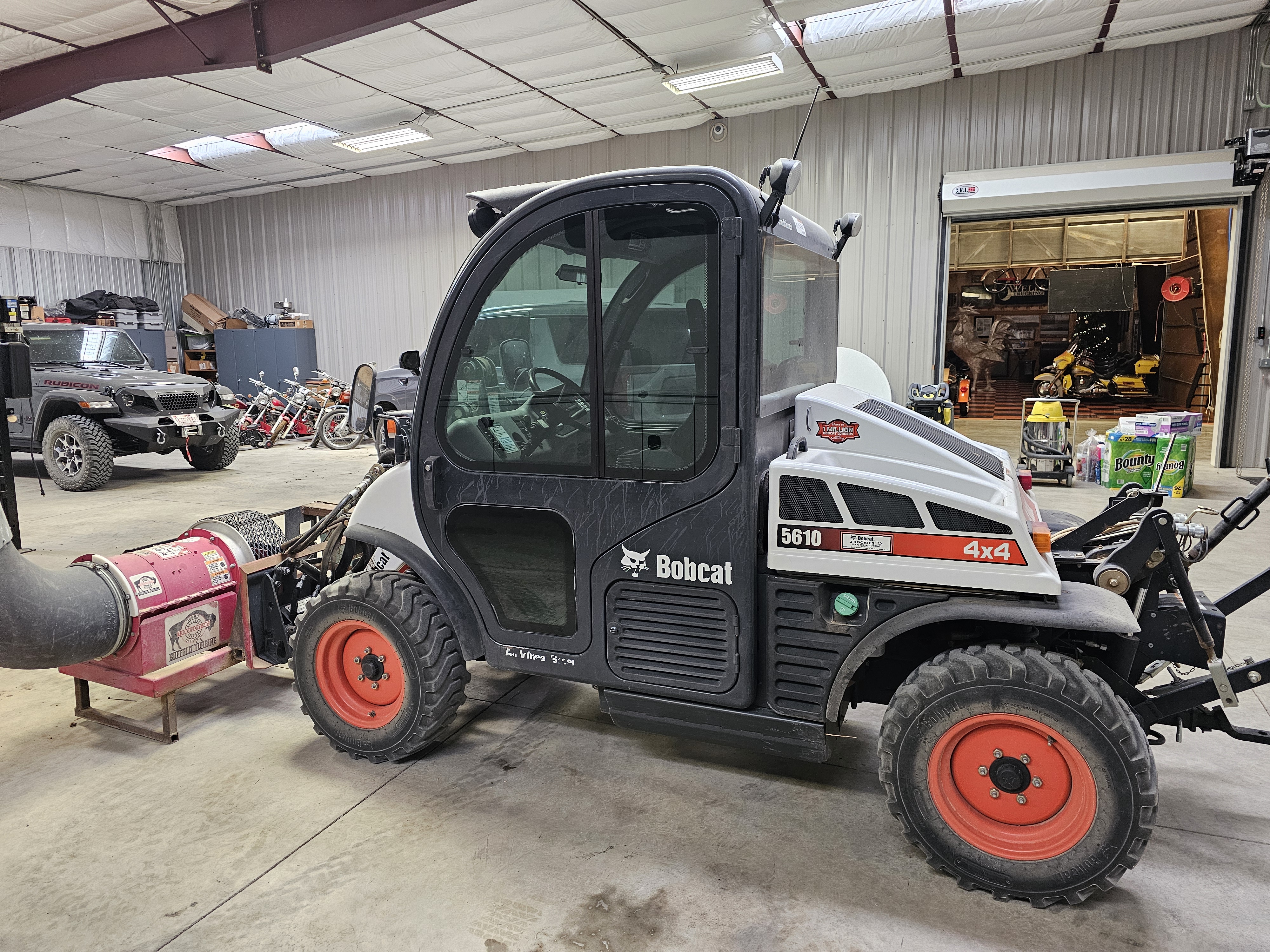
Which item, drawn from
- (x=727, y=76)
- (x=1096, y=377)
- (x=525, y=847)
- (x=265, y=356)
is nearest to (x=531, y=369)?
(x=525, y=847)

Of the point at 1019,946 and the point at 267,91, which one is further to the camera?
the point at 267,91

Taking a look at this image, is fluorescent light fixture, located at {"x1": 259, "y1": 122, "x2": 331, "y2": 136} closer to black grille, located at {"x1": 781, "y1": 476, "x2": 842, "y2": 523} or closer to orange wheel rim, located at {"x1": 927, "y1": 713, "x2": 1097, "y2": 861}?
black grille, located at {"x1": 781, "y1": 476, "x2": 842, "y2": 523}

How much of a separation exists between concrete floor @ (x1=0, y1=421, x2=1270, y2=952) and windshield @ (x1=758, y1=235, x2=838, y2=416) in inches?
53.4

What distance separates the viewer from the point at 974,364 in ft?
59.1

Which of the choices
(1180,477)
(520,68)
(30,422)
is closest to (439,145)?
(520,68)

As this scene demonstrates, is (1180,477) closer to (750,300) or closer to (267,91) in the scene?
(750,300)

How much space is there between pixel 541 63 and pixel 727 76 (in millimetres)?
2102

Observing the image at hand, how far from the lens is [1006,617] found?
213 cm

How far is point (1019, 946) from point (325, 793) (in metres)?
2.20

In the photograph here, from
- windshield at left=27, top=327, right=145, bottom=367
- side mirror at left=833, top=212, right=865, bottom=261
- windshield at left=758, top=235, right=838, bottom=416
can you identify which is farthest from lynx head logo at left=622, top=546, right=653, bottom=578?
windshield at left=27, top=327, right=145, bottom=367

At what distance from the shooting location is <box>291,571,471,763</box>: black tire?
9.18ft

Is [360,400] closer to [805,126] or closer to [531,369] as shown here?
Answer: [531,369]

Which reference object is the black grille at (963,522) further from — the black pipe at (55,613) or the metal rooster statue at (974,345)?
the metal rooster statue at (974,345)

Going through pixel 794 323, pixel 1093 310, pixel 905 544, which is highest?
pixel 1093 310
